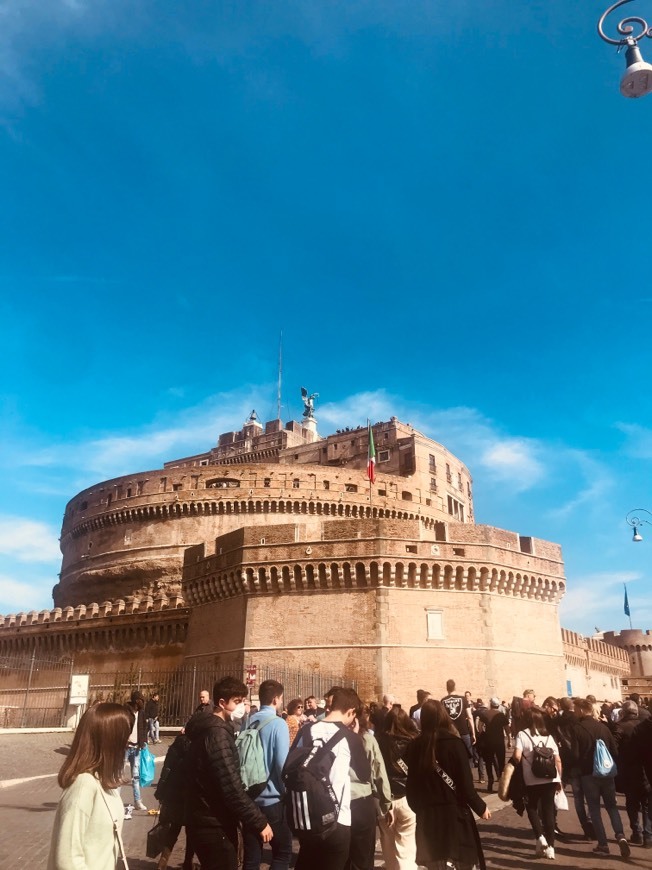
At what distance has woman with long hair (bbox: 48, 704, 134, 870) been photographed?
2.61 meters

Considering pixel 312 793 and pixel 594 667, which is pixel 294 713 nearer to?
pixel 312 793

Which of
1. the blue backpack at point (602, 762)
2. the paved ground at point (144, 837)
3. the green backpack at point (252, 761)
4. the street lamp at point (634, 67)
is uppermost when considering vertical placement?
the street lamp at point (634, 67)

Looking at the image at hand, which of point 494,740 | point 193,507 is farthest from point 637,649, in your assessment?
point 494,740

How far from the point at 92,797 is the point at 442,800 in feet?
8.84

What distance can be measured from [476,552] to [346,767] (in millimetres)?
19811

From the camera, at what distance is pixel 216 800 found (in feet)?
13.2

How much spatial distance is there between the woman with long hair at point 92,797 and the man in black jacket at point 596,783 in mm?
5815

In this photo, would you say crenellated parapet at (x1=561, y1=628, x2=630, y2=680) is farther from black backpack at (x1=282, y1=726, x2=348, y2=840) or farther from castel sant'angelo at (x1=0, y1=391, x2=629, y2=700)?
black backpack at (x1=282, y1=726, x2=348, y2=840)

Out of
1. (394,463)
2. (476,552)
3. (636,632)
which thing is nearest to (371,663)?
(476,552)

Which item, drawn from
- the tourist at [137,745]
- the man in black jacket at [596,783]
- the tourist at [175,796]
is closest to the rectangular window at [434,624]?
the tourist at [137,745]

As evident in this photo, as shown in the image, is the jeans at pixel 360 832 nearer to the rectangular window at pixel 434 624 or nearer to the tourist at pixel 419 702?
the tourist at pixel 419 702

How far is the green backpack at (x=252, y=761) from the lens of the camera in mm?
4730

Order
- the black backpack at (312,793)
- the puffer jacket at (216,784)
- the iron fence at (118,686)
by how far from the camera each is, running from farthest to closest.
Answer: the iron fence at (118,686) → the puffer jacket at (216,784) → the black backpack at (312,793)

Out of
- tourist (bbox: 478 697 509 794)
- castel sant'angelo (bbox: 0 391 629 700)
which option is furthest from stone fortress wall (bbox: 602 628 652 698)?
tourist (bbox: 478 697 509 794)
